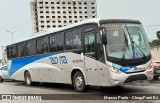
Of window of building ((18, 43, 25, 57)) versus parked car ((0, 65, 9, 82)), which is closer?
window of building ((18, 43, 25, 57))

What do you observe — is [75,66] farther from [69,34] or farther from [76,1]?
[76,1]

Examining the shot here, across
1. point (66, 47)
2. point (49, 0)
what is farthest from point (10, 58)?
point (49, 0)

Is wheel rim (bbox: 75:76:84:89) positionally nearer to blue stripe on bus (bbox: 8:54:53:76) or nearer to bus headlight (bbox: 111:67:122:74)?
bus headlight (bbox: 111:67:122:74)

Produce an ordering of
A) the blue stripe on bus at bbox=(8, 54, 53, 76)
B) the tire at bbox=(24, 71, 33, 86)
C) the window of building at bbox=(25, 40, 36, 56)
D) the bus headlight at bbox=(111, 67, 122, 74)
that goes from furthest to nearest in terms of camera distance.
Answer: the tire at bbox=(24, 71, 33, 86)
the blue stripe on bus at bbox=(8, 54, 53, 76)
the window of building at bbox=(25, 40, 36, 56)
the bus headlight at bbox=(111, 67, 122, 74)

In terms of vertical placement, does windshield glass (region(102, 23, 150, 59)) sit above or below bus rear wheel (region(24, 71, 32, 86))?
above

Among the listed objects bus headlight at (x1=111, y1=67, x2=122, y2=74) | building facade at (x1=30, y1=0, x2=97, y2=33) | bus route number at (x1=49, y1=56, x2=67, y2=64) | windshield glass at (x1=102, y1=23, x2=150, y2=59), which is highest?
building facade at (x1=30, y1=0, x2=97, y2=33)

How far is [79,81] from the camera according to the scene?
1453 centimetres

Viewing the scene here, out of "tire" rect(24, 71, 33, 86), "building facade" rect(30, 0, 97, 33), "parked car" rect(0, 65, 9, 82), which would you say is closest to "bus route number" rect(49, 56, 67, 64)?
"tire" rect(24, 71, 33, 86)

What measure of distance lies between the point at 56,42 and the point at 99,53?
13.6 feet

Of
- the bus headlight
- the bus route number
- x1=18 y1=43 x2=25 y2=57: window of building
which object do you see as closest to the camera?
the bus headlight

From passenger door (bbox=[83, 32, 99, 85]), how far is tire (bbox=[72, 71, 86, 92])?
0.52 metres

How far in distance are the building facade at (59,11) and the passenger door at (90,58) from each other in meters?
83.3

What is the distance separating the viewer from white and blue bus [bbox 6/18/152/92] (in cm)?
1255

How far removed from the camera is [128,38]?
12969 mm
